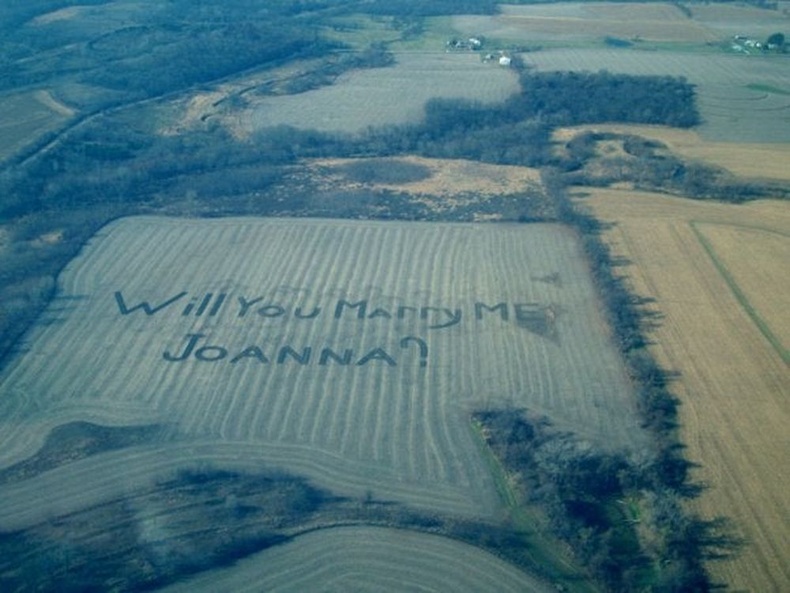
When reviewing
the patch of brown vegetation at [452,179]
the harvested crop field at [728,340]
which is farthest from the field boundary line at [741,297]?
the patch of brown vegetation at [452,179]

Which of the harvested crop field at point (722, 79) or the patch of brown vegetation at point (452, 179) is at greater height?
the harvested crop field at point (722, 79)

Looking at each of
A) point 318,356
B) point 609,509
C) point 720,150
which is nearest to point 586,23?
point 720,150

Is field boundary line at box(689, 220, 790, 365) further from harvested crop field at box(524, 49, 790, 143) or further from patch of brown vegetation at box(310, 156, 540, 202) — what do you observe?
harvested crop field at box(524, 49, 790, 143)

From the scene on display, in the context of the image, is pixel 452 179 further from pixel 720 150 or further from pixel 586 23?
pixel 586 23

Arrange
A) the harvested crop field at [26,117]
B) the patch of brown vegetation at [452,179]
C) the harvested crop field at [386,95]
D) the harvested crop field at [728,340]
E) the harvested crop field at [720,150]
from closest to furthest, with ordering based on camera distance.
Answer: the harvested crop field at [728,340], the patch of brown vegetation at [452,179], the harvested crop field at [720,150], the harvested crop field at [26,117], the harvested crop field at [386,95]

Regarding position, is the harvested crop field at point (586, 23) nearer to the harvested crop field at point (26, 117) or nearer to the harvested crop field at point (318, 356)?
the harvested crop field at point (26, 117)

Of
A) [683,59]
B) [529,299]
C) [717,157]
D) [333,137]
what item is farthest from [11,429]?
[683,59]

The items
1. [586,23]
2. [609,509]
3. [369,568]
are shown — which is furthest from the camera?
[586,23]

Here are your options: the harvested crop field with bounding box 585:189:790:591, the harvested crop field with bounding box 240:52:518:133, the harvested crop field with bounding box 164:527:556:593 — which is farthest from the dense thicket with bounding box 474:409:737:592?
the harvested crop field with bounding box 240:52:518:133
